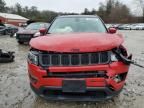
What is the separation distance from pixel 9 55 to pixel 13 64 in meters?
0.53

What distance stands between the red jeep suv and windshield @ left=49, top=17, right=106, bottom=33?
1.40 meters

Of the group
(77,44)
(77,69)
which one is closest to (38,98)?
(77,69)

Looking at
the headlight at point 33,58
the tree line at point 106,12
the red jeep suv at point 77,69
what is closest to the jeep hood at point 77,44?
the red jeep suv at point 77,69

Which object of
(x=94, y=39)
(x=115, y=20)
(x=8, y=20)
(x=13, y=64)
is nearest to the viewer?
(x=94, y=39)

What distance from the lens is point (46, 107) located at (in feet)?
15.8

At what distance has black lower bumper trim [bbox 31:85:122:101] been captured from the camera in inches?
168

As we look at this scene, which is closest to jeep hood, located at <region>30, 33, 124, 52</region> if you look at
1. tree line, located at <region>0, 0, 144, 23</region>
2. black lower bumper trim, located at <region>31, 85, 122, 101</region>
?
black lower bumper trim, located at <region>31, 85, 122, 101</region>

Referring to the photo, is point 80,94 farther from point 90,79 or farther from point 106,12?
point 106,12

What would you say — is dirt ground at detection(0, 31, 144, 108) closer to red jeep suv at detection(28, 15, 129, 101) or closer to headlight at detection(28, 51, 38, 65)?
red jeep suv at detection(28, 15, 129, 101)

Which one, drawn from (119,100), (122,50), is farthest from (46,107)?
(122,50)

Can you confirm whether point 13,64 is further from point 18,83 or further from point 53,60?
point 53,60

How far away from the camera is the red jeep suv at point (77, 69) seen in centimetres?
421

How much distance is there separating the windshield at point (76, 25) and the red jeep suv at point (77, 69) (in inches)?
55.2

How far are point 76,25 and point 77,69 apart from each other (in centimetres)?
216
